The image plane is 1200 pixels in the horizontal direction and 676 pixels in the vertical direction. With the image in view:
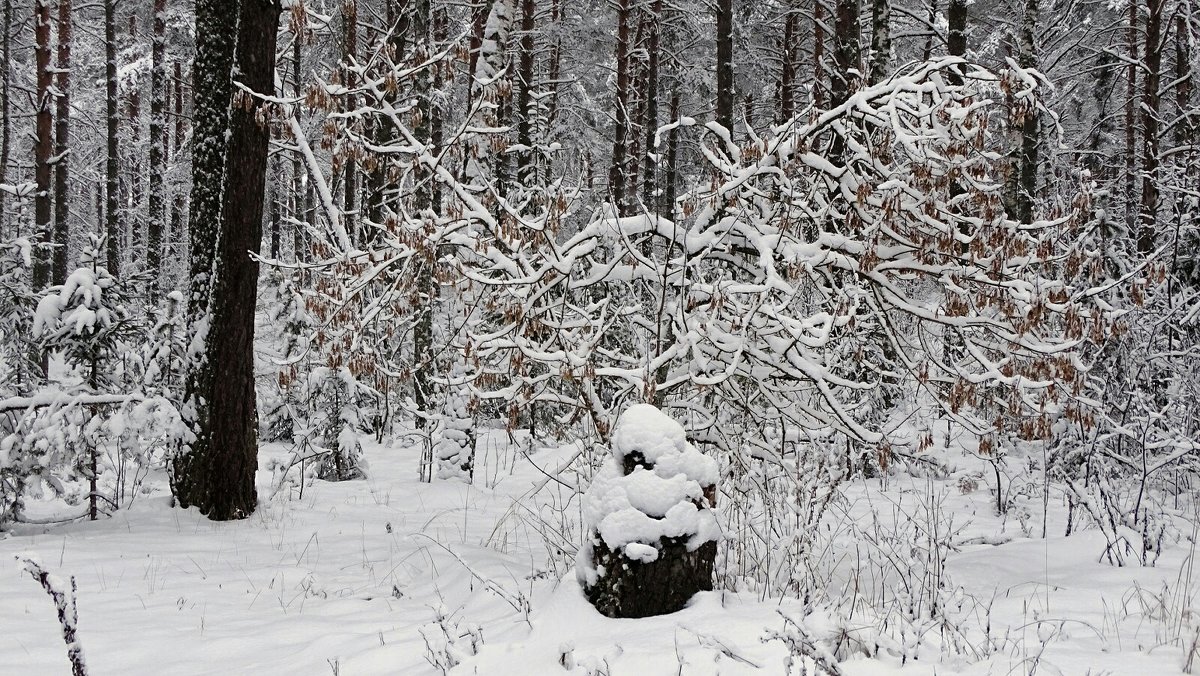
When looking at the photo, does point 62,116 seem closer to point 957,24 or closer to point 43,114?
point 43,114

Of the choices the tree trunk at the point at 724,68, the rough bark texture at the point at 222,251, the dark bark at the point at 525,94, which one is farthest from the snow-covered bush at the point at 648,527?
the dark bark at the point at 525,94

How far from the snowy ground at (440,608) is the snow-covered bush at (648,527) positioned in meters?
0.14

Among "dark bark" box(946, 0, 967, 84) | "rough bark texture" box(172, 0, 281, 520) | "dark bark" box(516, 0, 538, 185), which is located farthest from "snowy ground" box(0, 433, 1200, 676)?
"dark bark" box(516, 0, 538, 185)

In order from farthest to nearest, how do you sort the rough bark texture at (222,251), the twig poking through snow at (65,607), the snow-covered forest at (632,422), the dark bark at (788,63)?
1. the dark bark at (788,63)
2. the rough bark texture at (222,251)
3. the snow-covered forest at (632,422)
4. the twig poking through snow at (65,607)

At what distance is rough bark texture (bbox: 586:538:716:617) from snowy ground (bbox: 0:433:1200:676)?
99 mm

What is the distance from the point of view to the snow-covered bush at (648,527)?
3861 mm

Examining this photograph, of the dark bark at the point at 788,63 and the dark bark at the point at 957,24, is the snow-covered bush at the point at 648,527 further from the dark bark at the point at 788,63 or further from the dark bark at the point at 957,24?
the dark bark at the point at 788,63

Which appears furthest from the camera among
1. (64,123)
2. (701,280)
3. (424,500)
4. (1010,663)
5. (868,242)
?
(64,123)

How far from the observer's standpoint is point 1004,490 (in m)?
8.40

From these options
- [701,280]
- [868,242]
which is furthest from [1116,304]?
[701,280]

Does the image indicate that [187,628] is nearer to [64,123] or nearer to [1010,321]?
[1010,321]

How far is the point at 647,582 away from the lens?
152 inches

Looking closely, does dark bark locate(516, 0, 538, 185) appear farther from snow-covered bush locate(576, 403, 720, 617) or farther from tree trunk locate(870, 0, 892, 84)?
snow-covered bush locate(576, 403, 720, 617)

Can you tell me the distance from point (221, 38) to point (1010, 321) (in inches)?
273
